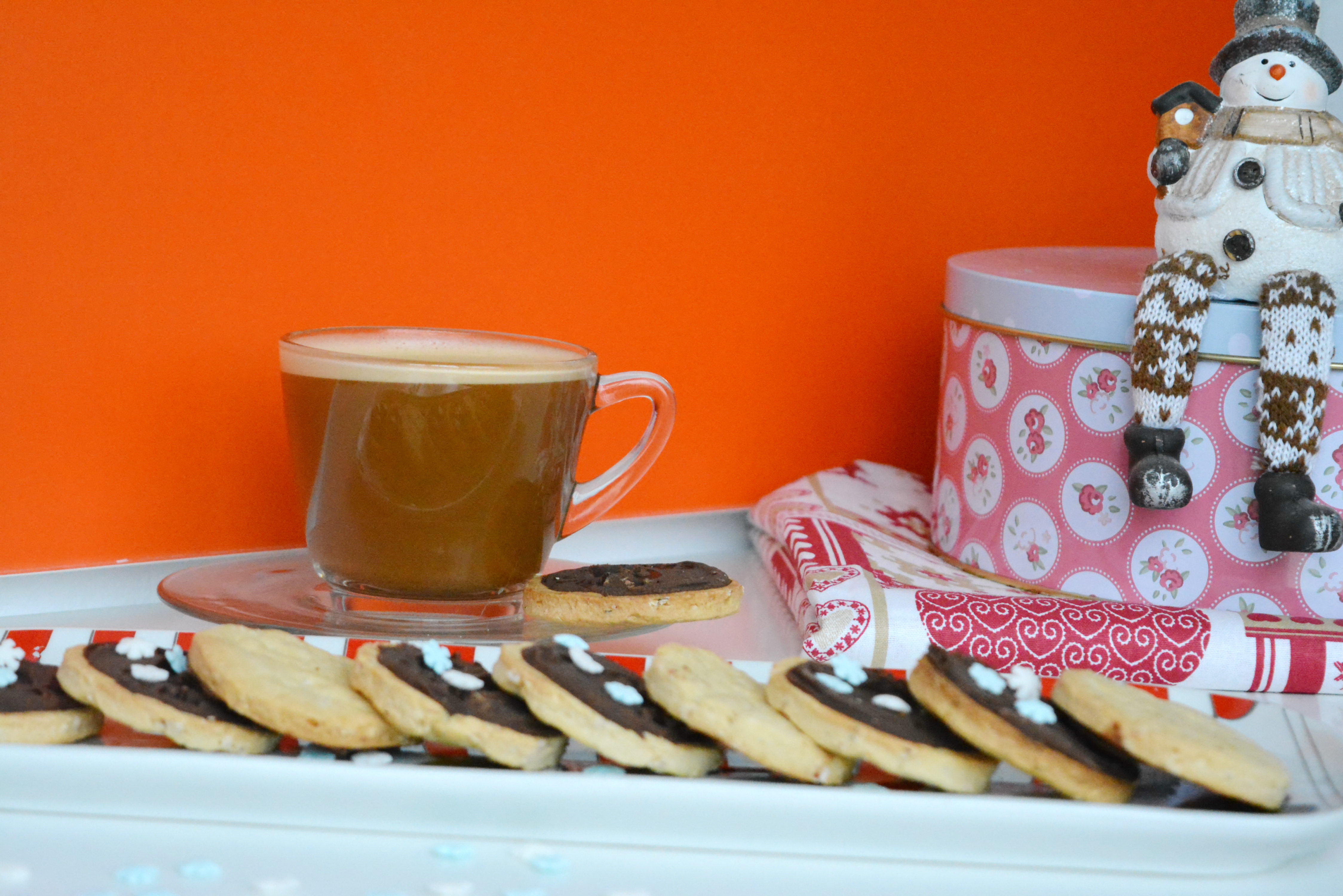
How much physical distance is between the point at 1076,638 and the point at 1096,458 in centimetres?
15

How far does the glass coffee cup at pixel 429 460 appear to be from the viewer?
765mm

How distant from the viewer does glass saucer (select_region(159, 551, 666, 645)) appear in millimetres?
734

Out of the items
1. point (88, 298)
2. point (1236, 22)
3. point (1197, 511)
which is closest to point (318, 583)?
point (88, 298)

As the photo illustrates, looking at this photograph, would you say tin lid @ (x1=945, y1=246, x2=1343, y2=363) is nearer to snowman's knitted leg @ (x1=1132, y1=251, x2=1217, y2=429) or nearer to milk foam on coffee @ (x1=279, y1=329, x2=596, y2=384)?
snowman's knitted leg @ (x1=1132, y1=251, x2=1217, y2=429)

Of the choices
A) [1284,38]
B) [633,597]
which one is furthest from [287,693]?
[1284,38]

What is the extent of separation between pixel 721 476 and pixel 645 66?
39 cm

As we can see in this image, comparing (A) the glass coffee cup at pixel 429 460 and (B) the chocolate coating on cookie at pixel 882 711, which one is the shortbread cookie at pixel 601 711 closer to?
(B) the chocolate coating on cookie at pixel 882 711

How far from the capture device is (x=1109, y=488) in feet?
2.89

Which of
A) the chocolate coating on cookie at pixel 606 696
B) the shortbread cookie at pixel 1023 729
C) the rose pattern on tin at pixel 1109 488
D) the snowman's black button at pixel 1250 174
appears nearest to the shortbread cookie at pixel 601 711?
the chocolate coating on cookie at pixel 606 696

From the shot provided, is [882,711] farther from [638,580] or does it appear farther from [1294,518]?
[1294,518]

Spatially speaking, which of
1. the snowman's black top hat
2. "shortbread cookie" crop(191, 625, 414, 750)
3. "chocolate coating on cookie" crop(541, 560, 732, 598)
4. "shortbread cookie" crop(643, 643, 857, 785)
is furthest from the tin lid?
"shortbread cookie" crop(191, 625, 414, 750)

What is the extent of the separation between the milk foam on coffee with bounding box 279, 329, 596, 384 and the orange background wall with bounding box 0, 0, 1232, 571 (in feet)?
0.35

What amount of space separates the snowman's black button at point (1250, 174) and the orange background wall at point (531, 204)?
0.44 m

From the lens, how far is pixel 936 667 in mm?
553
